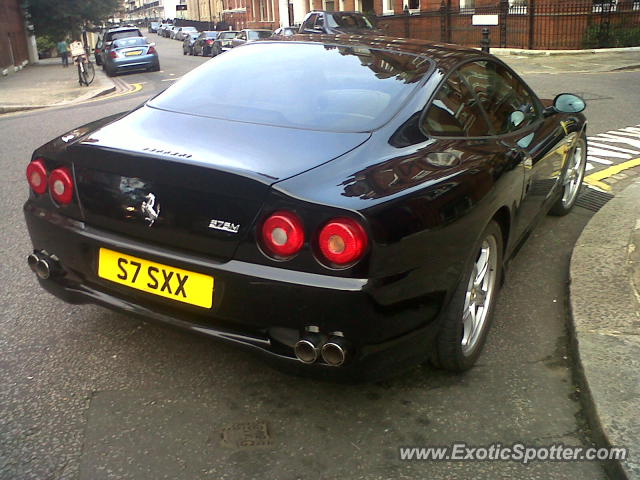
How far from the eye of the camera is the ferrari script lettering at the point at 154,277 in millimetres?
2699

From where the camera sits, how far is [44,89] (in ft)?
64.9

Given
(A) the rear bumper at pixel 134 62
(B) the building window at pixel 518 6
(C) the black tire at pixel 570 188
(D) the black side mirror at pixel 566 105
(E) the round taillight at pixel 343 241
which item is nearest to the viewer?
(E) the round taillight at pixel 343 241

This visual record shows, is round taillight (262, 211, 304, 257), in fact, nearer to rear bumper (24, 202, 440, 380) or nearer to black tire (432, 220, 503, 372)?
rear bumper (24, 202, 440, 380)

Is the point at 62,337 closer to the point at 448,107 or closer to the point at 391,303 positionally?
the point at 391,303

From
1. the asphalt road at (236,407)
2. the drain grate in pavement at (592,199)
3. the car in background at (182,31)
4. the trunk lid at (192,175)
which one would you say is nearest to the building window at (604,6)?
the drain grate in pavement at (592,199)

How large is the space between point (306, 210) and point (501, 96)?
205cm

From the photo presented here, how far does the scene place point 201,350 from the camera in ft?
11.0

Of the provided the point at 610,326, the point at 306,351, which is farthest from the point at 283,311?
the point at 610,326

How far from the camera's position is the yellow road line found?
6.46m

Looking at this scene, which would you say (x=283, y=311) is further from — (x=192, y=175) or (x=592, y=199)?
(x=592, y=199)

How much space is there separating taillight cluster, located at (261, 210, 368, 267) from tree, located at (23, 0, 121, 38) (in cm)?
3443

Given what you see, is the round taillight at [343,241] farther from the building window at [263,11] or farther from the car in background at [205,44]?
the building window at [263,11]

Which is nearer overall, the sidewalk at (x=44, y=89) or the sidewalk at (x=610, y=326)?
the sidewalk at (x=610, y=326)

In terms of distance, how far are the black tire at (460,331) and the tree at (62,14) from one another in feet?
112
